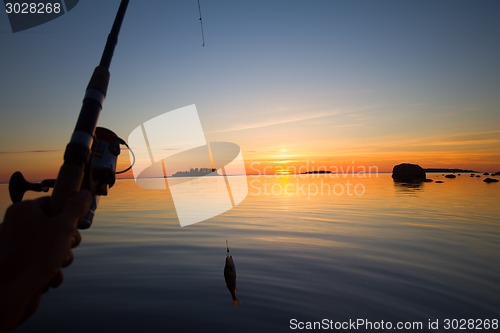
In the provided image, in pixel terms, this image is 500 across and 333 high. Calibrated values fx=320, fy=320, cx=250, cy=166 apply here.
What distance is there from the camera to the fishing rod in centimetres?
233

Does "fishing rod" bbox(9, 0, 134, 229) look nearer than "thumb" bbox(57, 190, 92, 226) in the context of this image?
No

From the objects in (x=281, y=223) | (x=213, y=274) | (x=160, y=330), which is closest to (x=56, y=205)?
(x=160, y=330)

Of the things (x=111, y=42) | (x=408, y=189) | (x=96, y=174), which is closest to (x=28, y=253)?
(x=96, y=174)

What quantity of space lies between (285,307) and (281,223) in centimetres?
1126

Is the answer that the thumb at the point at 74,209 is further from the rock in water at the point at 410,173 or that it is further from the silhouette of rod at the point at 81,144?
the rock in water at the point at 410,173

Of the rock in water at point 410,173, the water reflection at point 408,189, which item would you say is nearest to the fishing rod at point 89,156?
the water reflection at point 408,189

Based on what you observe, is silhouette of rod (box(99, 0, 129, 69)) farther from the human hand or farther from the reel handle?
the human hand

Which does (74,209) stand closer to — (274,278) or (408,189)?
(274,278)

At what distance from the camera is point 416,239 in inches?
524

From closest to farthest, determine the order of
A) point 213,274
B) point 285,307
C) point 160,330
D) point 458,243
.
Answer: point 160,330, point 285,307, point 213,274, point 458,243

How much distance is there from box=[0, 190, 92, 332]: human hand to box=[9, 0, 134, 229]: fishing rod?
0.60ft

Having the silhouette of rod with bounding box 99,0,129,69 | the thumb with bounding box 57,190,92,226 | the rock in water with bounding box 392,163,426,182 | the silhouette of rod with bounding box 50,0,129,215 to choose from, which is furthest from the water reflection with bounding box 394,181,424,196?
Answer: the thumb with bounding box 57,190,92,226

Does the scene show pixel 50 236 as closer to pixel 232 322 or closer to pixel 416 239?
pixel 232 322

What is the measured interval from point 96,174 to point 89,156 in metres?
0.20
